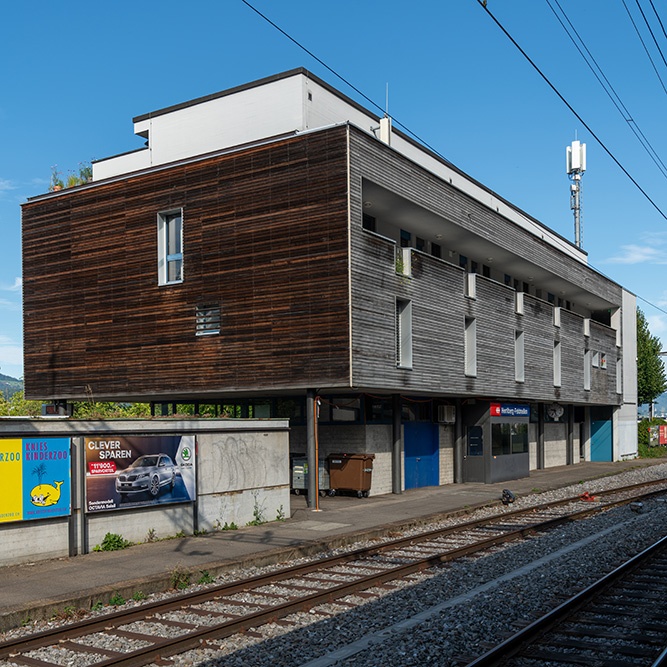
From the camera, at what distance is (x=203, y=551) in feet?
47.4

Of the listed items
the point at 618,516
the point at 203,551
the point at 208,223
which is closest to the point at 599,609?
the point at 203,551

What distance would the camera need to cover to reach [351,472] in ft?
82.1

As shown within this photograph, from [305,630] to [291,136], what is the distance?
16.2m

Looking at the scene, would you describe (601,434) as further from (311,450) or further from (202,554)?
(202,554)

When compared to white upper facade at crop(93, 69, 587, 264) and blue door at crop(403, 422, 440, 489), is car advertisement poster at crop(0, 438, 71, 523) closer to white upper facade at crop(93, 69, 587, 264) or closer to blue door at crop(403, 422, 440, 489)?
white upper facade at crop(93, 69, 587, 264)

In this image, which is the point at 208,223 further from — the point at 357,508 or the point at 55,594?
the point at 55,594

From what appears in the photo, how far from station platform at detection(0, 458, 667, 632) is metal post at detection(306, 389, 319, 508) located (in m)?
0.46

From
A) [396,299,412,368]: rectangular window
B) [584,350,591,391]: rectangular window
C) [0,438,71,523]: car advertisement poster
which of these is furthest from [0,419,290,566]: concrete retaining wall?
[584,350,591,391]: rectangular window

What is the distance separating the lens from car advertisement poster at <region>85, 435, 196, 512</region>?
1471cm

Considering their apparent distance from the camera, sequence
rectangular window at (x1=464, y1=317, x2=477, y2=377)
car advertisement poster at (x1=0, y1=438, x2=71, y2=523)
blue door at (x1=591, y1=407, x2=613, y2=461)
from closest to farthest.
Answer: car advertisement poster at (x1=0, y1=438, x2=71, y2=523) < rectangular window at (x1=464, y1=317, x2=477, y2=377) < blue door at (x1=591, y1=407, x2=613, y2=461)

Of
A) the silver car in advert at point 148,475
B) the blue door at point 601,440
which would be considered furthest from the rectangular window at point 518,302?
the silver car in advert at point 148,475

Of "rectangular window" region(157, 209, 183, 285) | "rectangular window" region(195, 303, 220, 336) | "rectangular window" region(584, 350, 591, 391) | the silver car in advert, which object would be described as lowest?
the silver car in advert

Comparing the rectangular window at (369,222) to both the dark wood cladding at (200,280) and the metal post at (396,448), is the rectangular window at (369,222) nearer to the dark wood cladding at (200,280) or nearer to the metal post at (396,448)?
the dark wood cladding at (200,280)

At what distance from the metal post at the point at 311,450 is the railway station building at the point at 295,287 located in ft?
0.22
